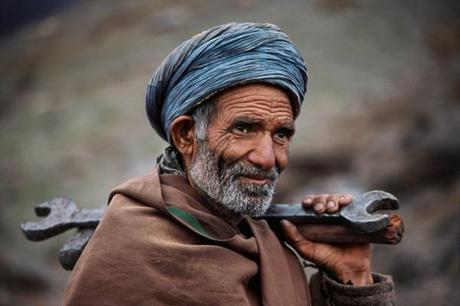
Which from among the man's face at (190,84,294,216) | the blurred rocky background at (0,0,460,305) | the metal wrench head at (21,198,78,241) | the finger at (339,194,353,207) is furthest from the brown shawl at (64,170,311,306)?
the blurred rocky background at (0,0,460,305)

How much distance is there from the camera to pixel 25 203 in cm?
739

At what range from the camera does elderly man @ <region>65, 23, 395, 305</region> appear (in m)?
2.51

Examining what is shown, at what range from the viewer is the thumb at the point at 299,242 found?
296 centimetres

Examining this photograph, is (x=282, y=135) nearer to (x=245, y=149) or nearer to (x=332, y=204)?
(x=245, y=149)

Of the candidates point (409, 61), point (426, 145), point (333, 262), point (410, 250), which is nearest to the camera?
point (333, 262)

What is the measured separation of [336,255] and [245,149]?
63cm

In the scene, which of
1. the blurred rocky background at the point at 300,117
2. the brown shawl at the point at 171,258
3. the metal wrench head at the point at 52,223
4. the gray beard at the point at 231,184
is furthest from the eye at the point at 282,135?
the blurred rocky background at the point at 300,117

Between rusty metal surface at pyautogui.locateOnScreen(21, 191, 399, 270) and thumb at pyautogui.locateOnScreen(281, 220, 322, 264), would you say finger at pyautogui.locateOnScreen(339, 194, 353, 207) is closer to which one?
rusty metal surface at pyautogui.locateOnScreen(21, 191, 399, 270)

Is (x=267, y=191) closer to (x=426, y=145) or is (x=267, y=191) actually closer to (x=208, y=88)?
(x=208, y=88)

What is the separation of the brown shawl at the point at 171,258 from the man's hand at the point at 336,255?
6.4 inches

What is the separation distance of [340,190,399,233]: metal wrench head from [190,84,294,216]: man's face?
0.32 m

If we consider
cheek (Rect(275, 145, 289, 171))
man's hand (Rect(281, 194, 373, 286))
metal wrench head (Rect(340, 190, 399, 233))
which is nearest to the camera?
metal wrench head (Rect(340, 190, 399, 233))

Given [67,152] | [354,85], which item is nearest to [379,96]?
[354,85]

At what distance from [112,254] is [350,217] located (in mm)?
932
